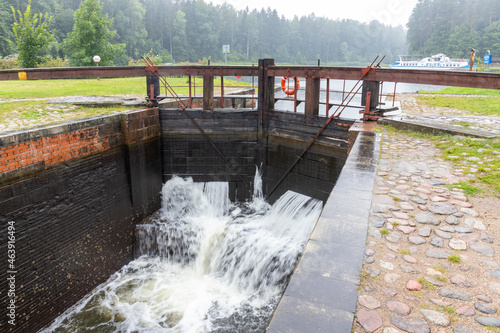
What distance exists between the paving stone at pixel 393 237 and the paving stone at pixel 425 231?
21 cm

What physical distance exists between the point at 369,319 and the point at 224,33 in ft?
278

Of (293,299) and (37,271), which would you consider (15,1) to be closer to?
(37,271)

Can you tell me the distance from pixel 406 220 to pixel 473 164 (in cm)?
238

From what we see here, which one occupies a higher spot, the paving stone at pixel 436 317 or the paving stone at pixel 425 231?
the paving stone at pixel 425 231

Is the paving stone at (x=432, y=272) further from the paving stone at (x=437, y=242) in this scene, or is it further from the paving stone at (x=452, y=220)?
the paving stone at (x=452, y=220)

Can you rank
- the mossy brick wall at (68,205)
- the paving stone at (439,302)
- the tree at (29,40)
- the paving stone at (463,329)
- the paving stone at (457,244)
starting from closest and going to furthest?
the paving stone at (463,329)
the paving stone at (439,302)
the paving stone at (457,244)
the mossy brick wall at (68,205)
the tree at (29,40)

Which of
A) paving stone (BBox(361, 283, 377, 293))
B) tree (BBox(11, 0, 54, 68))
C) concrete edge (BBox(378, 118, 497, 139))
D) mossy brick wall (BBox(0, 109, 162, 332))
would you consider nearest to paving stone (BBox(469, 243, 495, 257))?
paving stone (BBox(361, 283, 377, 293))

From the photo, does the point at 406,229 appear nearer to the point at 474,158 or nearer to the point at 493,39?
the point at 474,158

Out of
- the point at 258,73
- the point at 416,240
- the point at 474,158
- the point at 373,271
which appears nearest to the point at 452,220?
the point at 416,240

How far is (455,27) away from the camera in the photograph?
66.2 metres

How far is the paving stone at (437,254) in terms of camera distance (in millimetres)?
3102

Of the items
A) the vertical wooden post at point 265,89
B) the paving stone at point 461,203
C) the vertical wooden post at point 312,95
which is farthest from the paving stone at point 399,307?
the vertical wooden post at point 265,89

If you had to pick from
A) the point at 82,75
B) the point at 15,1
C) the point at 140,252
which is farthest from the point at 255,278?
the point at 15,1

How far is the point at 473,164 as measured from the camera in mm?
5324
